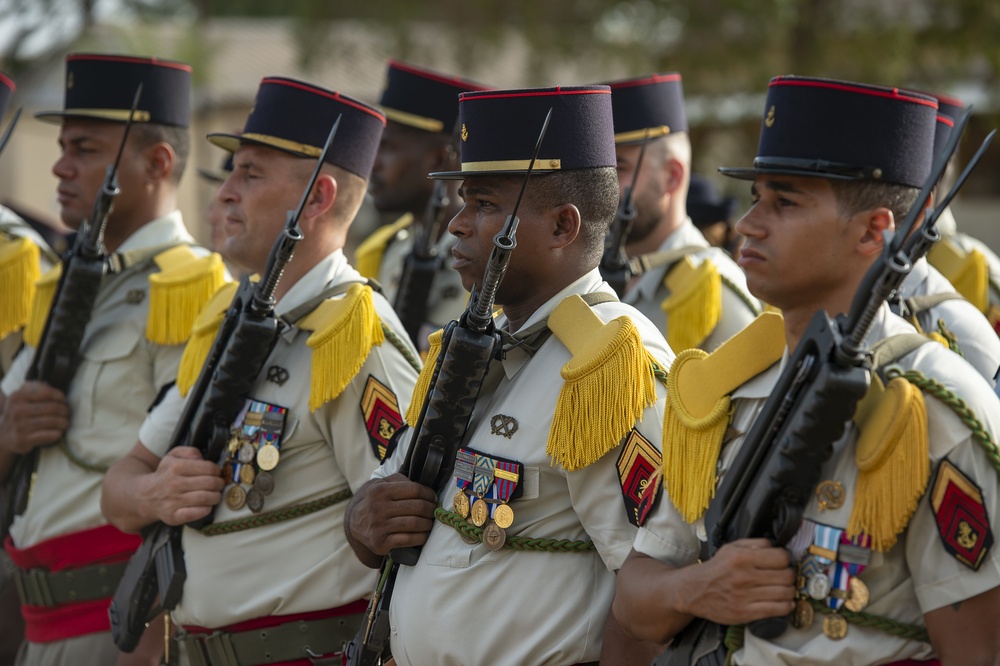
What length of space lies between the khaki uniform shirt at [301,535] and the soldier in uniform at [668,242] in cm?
155

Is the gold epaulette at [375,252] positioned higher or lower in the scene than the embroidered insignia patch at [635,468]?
lower

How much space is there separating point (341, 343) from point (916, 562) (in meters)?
1.80

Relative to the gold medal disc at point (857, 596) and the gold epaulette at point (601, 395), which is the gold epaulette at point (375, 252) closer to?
the gold epaulette at point (601, 395)

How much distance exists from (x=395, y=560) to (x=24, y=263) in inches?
117

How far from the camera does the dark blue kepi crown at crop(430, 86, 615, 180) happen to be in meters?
3.12

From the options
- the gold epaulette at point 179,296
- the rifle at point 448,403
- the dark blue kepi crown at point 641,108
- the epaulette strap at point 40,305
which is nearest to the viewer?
the rifle at point 448,403

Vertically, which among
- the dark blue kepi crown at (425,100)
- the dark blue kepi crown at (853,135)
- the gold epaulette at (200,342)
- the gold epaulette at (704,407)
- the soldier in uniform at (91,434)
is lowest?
the soldier in uniform at (91,434)

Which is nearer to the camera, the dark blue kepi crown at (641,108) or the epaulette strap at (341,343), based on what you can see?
the epaulette strap at (341,343)

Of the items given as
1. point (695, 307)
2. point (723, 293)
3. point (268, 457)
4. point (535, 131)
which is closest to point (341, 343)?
point (268, 457)

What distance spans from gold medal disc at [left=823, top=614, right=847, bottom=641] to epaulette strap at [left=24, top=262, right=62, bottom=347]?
3.37 meters

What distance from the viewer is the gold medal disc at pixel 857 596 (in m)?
2.34

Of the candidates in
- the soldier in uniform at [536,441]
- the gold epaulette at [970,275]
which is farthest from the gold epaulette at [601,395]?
the gold epaulette at [970,275]

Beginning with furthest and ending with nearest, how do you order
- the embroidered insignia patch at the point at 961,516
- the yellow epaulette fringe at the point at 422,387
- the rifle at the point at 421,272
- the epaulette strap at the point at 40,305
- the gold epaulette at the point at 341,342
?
the rifle at the point at 421,272 < the epaulette strap at the point at 40,305 < the gold epaulette at the point at 341,342 < the yellow epaulette fringe at the point at 422,387 < the embroidered insignia patch at the point at 961,516

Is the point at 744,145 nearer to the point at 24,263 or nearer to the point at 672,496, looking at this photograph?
A: the point at 24,263
